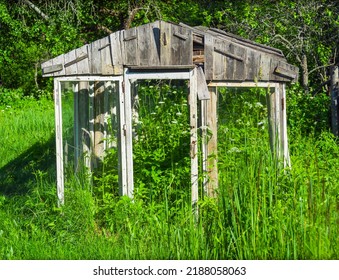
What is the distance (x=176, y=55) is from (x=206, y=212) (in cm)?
184

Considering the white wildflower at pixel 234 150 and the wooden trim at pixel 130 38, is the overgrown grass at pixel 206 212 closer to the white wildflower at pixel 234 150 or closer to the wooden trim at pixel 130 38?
the white wildflower at pixel 234 150

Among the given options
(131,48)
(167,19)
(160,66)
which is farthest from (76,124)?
(167,19)

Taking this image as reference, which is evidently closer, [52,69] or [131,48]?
[52,69]

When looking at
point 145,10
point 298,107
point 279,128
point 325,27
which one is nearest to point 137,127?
point 279,128

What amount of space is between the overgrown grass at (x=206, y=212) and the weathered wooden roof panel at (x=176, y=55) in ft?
0.99

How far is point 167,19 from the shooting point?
757 inches

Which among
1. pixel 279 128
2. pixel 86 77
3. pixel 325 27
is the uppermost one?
pixel 325 27

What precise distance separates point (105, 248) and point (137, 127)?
6.70 feet

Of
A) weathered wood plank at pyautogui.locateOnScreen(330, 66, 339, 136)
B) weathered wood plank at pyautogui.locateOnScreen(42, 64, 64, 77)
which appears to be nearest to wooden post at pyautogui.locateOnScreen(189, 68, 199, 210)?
weathered wood plank at pyautogui.locateOnScreen(42, 64, 64, 77)

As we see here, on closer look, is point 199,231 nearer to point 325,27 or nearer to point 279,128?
point 279,128

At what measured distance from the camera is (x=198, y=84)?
8.95 metres

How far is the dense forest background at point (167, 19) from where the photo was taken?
1695 cm

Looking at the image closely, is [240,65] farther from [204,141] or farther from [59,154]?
[59,154]

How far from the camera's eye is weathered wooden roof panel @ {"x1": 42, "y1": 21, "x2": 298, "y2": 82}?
30.1 ft
